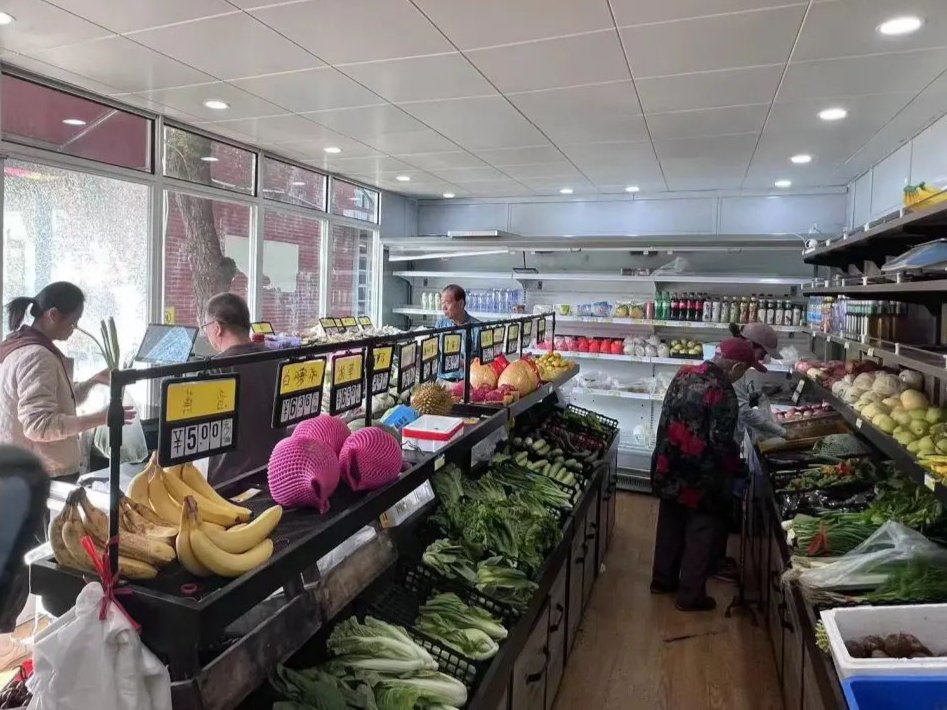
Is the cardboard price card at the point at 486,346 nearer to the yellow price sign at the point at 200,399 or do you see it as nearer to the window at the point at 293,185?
the yellow price sign at the point at 200,399

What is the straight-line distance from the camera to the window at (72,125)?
389 centimetres

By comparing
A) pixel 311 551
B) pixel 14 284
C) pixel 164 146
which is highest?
pixel 164 146

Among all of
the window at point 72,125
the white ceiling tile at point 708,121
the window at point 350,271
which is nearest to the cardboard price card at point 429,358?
the white ceiling tile at point 708,121

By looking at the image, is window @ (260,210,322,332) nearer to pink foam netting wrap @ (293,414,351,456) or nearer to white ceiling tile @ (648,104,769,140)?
white ceiling tile @ (648,104,769,140)

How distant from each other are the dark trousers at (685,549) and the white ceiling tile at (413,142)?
3110 millimetres

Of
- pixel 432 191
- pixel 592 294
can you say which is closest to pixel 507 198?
pixel 432 191

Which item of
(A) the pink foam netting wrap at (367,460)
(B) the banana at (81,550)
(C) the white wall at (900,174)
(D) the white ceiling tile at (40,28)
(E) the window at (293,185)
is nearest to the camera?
(B) the banana at (81,550)

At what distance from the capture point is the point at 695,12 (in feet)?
9.02

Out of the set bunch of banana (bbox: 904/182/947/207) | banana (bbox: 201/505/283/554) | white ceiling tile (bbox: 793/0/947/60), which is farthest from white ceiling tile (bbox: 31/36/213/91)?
bunch of banana (bbox: 904/182/947/207)

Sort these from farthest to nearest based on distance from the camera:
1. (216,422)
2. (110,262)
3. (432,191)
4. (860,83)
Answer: (432,191), (110,262), (860,83), (216,422)

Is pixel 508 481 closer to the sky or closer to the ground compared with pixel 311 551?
closer to the ground

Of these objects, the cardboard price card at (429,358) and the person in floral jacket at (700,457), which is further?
the person in floral jacket at (700,457)

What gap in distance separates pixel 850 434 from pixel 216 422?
13.9 ft

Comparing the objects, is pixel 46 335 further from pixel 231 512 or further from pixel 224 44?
pixel 231 512
